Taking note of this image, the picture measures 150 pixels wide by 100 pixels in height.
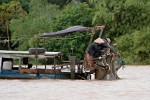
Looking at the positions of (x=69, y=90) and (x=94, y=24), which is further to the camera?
(x=94, y=24)

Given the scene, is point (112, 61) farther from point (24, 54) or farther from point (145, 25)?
point (145, 25)

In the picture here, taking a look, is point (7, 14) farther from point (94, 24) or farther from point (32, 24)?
point (94, 24)

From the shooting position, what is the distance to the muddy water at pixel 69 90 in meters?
14.4

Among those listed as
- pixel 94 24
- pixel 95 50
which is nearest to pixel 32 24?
pixel 94 24

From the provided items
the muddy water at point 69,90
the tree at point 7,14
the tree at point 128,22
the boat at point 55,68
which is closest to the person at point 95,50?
the boat at point 55,68

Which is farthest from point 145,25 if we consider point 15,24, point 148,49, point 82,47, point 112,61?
point 112,61

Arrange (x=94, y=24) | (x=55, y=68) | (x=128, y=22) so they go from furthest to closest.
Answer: (x=94, y=24) < (x=128, y=22) < (x=55, y=68)

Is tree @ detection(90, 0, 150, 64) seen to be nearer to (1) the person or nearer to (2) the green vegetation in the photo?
(2) the green vegetation

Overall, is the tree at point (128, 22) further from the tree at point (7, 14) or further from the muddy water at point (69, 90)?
the muddy water at point (69, 90)

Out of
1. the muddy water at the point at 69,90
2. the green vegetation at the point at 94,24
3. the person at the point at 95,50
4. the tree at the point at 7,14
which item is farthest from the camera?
the tree at the point at 7,14

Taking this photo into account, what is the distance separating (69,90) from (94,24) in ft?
77.9

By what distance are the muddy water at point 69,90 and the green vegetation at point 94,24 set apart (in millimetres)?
14462

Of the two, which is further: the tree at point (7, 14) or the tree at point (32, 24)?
the tree at point (7, 14)

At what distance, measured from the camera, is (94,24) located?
39875mm
